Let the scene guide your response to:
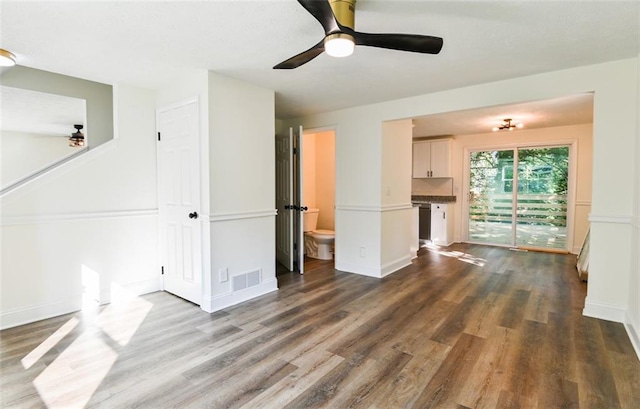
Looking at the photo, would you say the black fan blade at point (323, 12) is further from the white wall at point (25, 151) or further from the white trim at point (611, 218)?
the white wall at point (25, 151)

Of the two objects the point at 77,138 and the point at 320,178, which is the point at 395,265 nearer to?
the point at 320,178

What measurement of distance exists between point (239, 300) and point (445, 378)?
2.06 metres

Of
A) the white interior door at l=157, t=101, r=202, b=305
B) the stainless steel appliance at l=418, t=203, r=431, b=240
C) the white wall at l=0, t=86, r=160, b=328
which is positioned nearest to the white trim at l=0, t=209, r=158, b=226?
the white wall at l=0, t=86, r=160, b=328

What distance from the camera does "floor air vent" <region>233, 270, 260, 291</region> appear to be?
3193mm

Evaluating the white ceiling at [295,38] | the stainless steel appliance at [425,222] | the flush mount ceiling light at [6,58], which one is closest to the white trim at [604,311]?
the white ceiling at [295,38]

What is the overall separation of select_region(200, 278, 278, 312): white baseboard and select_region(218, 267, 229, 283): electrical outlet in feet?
0.47

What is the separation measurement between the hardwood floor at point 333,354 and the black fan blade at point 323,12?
2058mm

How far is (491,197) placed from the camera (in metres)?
6.34

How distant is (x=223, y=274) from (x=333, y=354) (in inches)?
55.8

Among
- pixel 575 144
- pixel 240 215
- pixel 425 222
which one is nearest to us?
pixel 240 215

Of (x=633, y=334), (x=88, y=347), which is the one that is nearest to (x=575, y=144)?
(x=633, y=334)

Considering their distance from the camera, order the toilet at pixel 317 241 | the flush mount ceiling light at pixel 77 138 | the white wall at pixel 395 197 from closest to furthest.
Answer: the flush mount ceiling light at pixel 77 138 → the white wall at pixel 395 197 → the toilet at pixel 317 241

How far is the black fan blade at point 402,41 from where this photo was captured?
68.5 inches

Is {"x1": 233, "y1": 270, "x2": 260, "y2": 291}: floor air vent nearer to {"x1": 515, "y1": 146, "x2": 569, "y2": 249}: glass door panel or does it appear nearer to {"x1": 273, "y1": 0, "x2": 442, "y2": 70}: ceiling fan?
{"x1": 273, "y1": 0, "x2": 442, "y2": 70}: ceiling fan
